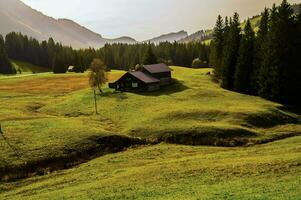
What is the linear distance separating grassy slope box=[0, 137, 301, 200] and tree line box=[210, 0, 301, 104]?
1101 inches

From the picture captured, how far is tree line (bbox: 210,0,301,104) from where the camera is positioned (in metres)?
77.4

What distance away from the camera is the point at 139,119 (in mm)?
65375

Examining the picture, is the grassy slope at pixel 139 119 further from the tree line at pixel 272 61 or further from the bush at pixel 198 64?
the bush at pixel 198 64

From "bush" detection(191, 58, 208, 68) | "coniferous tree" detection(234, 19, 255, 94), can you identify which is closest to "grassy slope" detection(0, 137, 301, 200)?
"coniferous tree" detection(234, 19, 255, 94)

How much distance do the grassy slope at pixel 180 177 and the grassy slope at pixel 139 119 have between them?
5.33 m

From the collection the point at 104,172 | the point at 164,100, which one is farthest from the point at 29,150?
the point at 164,100

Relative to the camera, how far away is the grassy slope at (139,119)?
2097 inches

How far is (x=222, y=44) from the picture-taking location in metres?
108

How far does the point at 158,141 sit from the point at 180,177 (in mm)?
19476

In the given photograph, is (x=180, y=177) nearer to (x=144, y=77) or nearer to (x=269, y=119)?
(x=269, y=119)

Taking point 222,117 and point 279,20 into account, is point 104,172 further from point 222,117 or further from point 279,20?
point 279,20

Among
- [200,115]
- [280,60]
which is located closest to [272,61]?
[280,60]

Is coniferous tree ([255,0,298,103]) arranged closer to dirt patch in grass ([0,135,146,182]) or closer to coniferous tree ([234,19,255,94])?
coniferous tree ([234,19,255,94])

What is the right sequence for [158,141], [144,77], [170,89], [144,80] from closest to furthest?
[158,141]
[144,80]
[170,89]
[144,77]
